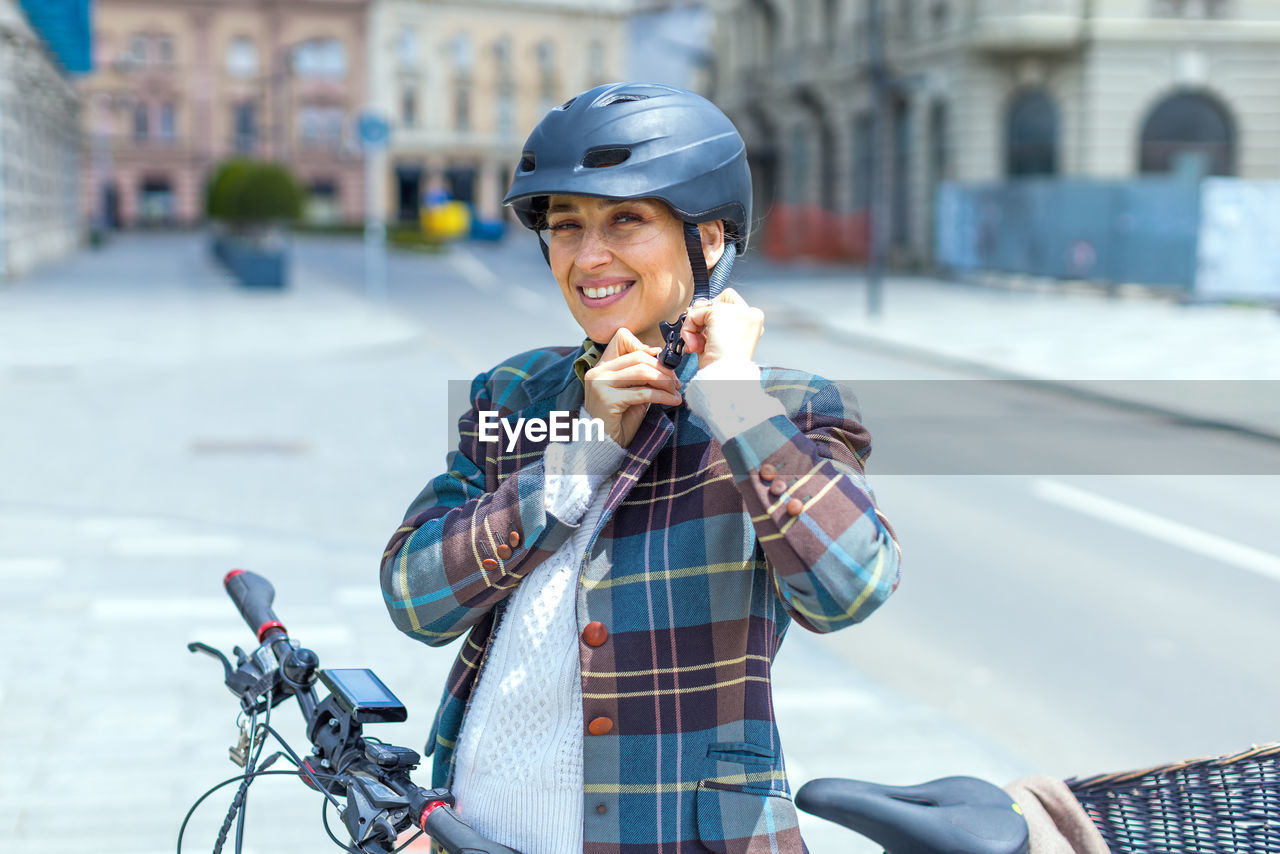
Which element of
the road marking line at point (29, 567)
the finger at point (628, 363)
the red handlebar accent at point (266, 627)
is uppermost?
the finger at point (628, 363)

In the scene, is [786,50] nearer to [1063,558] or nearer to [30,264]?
[30,264]

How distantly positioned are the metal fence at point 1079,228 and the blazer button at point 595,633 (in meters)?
24.0

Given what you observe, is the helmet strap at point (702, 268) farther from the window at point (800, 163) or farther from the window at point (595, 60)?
the window at point (595, 60)

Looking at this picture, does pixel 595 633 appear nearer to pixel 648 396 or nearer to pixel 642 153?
pixel 648 396

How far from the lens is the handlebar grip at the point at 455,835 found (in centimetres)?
157

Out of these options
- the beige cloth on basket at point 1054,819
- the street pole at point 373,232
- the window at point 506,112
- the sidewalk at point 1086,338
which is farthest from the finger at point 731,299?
the window at point 506,112

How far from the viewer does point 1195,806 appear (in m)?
1.98

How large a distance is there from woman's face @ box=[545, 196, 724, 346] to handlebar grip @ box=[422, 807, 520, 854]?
0.67 m

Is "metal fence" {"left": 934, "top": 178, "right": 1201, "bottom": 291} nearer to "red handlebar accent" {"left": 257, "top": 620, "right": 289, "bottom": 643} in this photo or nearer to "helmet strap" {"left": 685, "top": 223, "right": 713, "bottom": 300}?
"helmet strap" {"left": 685, "top": 223, "right": 713, "bottom": 300}

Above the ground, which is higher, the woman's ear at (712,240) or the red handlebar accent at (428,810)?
the woman's ear at (712,240)

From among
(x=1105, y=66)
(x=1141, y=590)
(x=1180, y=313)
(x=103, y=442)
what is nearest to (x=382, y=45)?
(x=1105, y=66)

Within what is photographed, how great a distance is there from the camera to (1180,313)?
22328 millimetres

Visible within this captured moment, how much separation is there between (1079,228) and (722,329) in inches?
1063

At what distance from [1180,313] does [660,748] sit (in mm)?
22237
